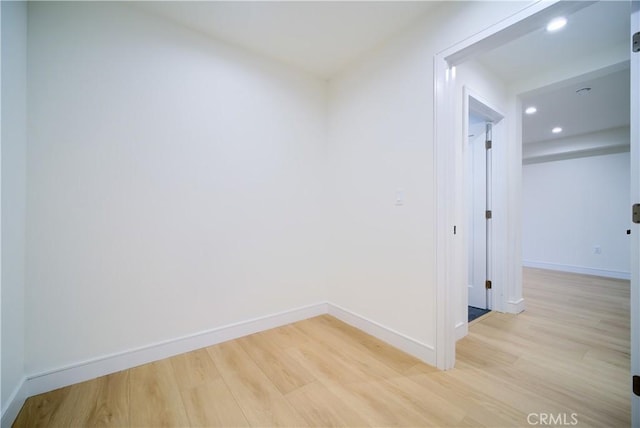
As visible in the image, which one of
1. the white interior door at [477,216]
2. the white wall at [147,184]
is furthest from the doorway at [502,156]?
the white wall at [147,184]

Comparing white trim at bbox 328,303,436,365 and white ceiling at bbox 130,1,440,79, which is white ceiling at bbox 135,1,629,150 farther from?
white trim at bbox 328,303,436,365

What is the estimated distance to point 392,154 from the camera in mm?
2105

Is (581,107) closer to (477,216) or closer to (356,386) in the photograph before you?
(477,216)

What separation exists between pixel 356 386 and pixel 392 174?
1.60m

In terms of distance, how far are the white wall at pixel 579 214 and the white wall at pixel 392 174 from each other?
5.14 metres

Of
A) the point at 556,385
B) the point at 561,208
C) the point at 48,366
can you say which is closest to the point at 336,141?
the point at 556,385

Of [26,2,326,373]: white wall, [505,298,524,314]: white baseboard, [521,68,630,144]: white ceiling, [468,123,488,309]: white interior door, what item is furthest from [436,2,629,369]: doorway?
[26,2,326,373]: white wall

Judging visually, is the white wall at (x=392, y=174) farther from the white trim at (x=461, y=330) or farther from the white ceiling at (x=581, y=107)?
the white ceiling at (x=581, y=107)

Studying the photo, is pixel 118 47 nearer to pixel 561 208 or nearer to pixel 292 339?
pixel 292 339

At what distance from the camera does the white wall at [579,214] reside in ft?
14.2

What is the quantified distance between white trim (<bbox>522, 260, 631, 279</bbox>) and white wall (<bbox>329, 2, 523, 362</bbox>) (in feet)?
16.9

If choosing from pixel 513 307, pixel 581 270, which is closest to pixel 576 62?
pixel 513 307

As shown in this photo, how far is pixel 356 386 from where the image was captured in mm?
1551

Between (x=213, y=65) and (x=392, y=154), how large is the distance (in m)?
1.73
